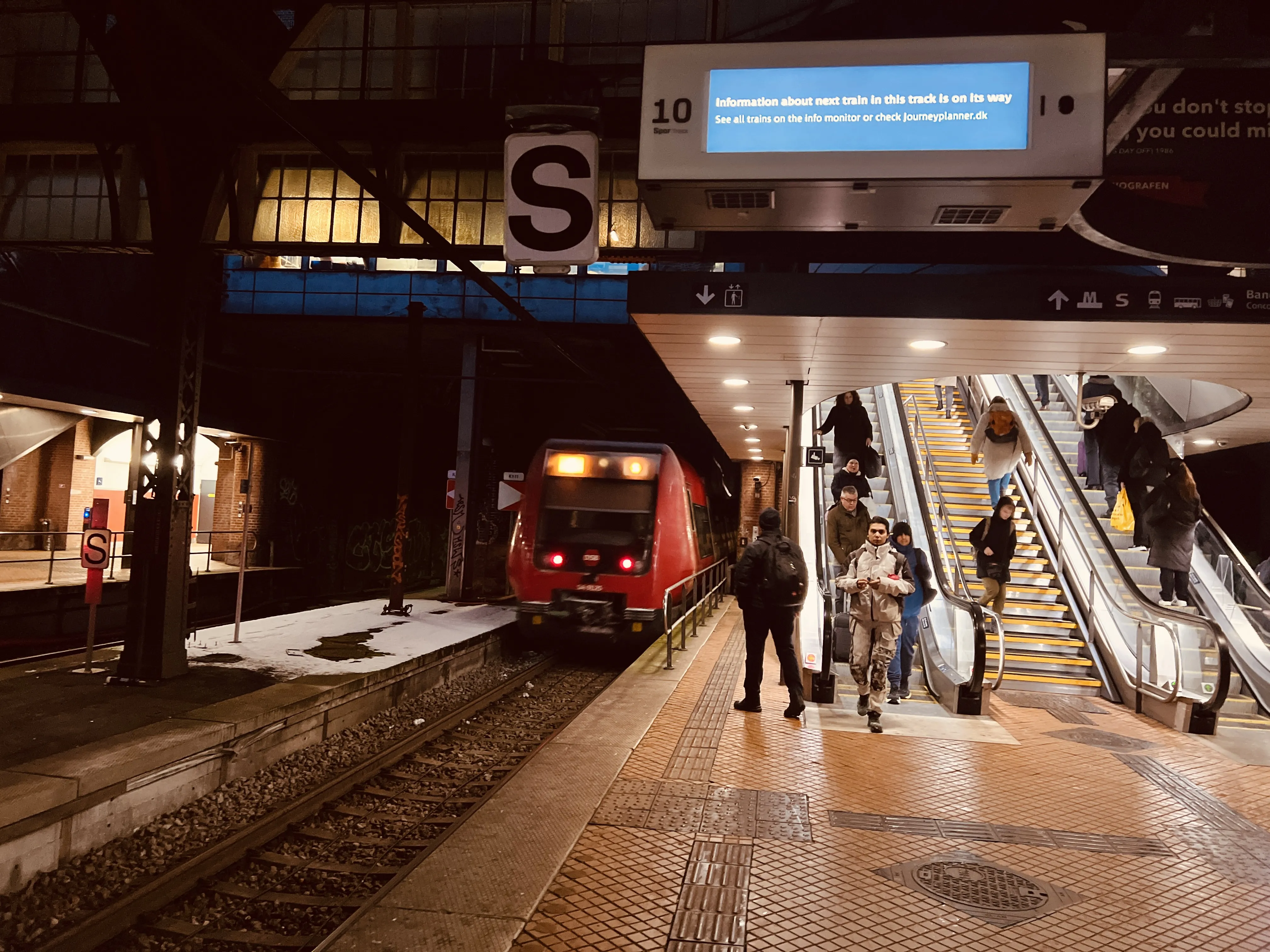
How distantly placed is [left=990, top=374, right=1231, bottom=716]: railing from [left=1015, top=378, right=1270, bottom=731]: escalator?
0.37ft

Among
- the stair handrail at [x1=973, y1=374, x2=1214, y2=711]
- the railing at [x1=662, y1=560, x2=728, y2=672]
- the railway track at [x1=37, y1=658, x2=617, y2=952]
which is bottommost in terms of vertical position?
the railway track at [x1=37, y1=658, x2=617, y2=952]

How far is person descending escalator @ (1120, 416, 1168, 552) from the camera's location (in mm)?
9750

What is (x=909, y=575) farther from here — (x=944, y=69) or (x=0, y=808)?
(x=0, y=808)

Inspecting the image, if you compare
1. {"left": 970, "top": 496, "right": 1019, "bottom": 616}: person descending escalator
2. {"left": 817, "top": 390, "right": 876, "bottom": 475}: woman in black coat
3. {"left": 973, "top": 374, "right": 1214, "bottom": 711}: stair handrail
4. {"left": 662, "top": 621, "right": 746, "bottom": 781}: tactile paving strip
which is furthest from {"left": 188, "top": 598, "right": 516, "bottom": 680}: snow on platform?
{"left": 973, "top": 374, "right": 1214, "bottom": 711}: stair handrail

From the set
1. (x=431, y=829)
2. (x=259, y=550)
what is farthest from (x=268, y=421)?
(x=431, y=829)

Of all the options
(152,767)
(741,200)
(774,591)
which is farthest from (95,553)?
(741,200)

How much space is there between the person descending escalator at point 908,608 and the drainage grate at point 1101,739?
4.50 ft

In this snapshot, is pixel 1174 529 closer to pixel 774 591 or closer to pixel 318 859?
pixel 774 591

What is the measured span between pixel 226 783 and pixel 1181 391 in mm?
13143

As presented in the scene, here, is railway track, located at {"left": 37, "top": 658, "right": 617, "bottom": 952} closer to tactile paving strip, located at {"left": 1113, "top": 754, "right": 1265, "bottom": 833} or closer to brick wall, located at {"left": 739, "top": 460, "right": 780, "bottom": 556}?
tactile paving strip, located at {"left": 1113, "top": 754, "right": 1265, "bottom": 833}

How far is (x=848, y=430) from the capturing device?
35.2 ft

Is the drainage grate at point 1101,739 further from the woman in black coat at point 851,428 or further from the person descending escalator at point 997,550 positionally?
the woman in black coat at point 851,428

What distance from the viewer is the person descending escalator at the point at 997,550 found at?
904cm

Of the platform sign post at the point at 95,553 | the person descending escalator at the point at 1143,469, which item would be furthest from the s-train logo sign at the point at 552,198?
the person descending escalator at the point at 1143,469
